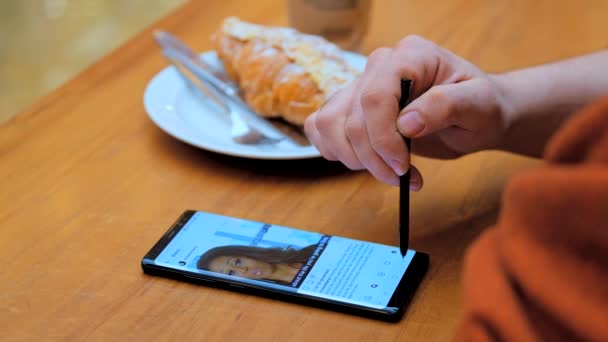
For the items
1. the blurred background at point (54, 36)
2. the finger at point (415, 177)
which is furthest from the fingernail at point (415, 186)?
the blurred background at point (54, 36)

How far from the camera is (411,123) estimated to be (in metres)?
0.70

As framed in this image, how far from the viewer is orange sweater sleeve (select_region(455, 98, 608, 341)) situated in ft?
1.13

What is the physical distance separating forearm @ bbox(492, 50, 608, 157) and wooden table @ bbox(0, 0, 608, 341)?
2.8 inches

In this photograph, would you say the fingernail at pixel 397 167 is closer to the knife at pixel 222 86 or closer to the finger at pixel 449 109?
the finger at pixel 449 109

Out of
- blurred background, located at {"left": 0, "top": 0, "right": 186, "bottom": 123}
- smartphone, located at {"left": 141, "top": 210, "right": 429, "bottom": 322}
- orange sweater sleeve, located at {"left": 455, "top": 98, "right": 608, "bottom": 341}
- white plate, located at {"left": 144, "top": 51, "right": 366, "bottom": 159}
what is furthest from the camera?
blurred background, located at {"left": 0, "top": 0, "right": 186, "bottom": 123}

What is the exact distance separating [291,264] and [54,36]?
2.00 metres

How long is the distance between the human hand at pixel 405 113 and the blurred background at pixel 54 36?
1452mm

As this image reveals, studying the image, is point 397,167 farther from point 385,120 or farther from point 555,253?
point 555,253

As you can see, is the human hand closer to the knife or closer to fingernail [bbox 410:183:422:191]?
fingernail [bbox 410:183:422:191]

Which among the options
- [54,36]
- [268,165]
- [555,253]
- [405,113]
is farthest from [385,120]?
[54,36]

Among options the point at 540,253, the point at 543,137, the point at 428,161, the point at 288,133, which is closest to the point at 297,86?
the point at 288,133

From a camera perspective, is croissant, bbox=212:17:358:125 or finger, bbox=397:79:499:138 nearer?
finger, bbox=397:79:499:138

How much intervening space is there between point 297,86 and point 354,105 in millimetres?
194

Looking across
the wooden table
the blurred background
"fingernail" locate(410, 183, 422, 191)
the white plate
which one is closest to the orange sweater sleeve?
the wooden table
